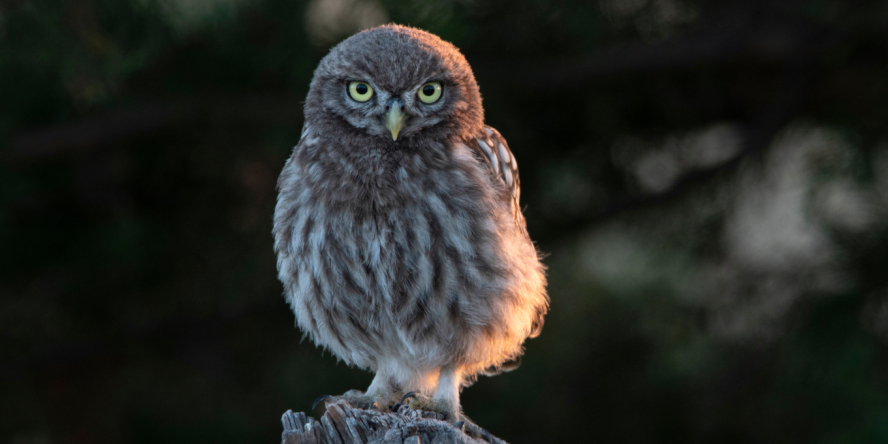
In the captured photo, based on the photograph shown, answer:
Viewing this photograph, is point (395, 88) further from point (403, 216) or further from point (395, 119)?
point (403, 216)

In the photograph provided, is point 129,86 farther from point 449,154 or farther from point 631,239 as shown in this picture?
point 631,239

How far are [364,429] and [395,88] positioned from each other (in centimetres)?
109

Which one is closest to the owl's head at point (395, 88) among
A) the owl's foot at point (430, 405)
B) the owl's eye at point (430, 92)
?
the owl's eye at point (430, 92)

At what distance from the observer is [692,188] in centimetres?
416

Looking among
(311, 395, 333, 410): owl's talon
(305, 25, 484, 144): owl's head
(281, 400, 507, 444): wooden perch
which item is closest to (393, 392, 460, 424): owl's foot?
(311, 395, 333, 410): owl's talon

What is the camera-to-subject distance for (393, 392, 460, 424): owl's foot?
8.72ft

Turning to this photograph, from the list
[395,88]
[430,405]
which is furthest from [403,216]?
[430,405]

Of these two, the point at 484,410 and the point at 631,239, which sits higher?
the point at 631,239

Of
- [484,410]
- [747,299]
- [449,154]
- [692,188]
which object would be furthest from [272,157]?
[747,299]

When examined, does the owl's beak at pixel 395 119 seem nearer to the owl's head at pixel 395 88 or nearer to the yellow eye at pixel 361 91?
the owl's head at pixel 395 88

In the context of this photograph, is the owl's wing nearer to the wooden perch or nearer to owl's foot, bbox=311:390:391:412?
owl's foot, bbox=311:390:391:412

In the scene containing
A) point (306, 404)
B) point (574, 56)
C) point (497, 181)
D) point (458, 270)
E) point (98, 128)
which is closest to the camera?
point (458, 270)

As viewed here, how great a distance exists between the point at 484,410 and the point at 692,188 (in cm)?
171

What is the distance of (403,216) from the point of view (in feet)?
8.27
